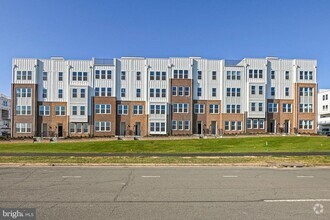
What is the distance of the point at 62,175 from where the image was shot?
12539mm

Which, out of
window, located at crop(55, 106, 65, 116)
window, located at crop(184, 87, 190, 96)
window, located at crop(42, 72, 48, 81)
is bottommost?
window, located at crop(55, 106, 65, 116)

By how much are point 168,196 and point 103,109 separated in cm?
4587

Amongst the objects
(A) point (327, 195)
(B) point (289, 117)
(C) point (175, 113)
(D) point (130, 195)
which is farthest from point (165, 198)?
(B) point (289, 117)

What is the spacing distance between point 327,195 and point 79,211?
23.1ft

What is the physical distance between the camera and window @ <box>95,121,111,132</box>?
52.4 metres

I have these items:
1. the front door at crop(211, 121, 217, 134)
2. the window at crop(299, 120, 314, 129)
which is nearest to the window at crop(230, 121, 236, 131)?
the front door at crop(211, 121, 217, 134)

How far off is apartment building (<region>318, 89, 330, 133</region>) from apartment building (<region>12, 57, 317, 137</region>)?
45317mm

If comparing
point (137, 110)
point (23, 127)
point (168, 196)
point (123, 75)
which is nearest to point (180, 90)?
point (137, 110)

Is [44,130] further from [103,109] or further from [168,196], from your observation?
[168,196]

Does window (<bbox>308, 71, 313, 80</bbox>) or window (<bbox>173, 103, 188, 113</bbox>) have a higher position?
window (<bbox>308, 71, 313, 80</bbox>)

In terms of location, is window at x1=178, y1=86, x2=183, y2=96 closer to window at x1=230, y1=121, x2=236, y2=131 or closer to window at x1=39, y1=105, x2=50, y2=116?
window at x1=230, y1=121, x2=236, y2=131

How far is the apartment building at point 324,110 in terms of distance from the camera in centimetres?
9462

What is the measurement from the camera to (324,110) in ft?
317

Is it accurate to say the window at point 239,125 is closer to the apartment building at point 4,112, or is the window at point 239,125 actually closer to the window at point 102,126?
the window at point 102,126
